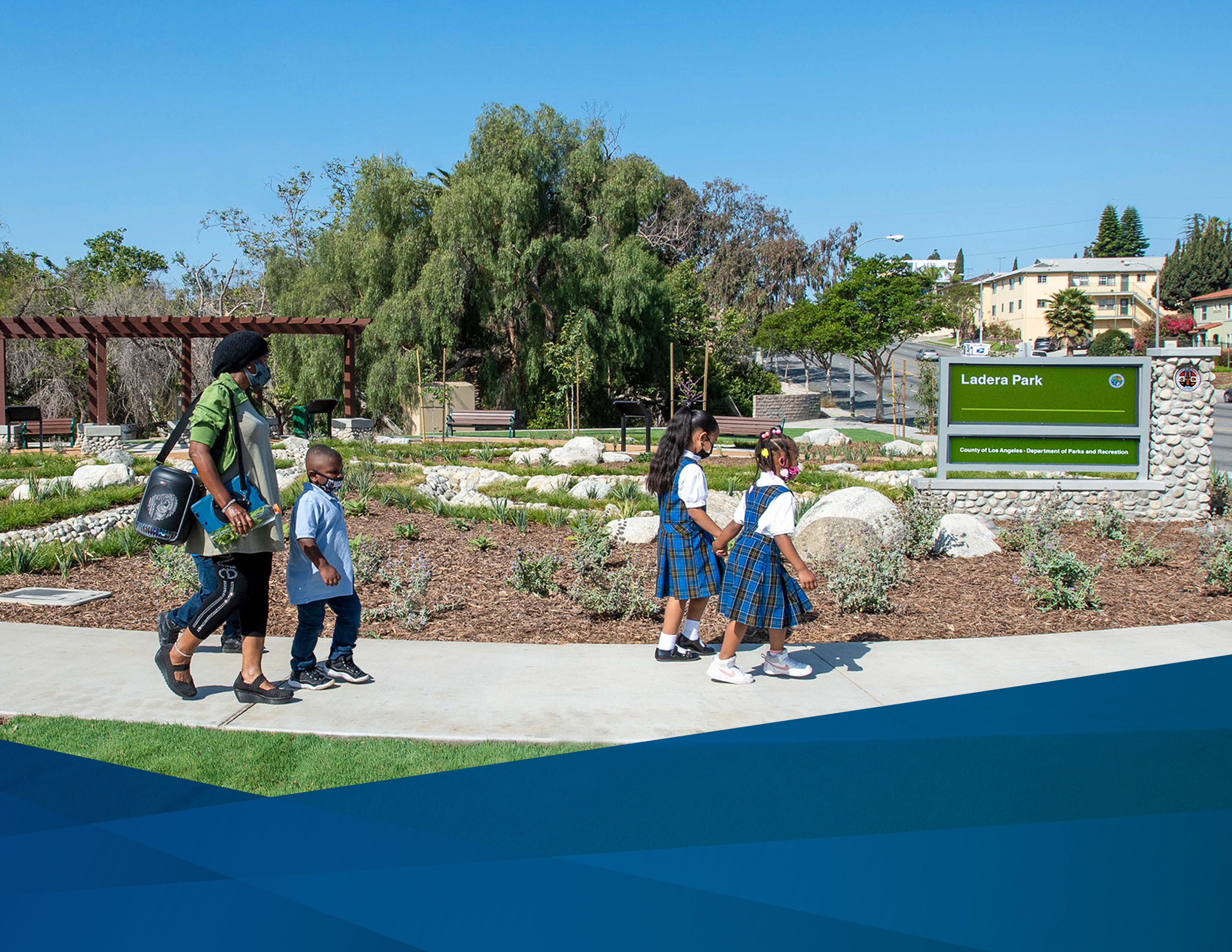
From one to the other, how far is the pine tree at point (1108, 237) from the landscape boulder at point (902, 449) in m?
103

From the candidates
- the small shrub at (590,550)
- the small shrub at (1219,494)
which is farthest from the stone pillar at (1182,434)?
the small shrub at (590,550)

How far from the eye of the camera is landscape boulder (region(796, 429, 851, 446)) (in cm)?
2066

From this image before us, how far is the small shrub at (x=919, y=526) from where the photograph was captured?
28.3 ft

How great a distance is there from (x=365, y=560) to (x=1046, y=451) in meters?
7.43

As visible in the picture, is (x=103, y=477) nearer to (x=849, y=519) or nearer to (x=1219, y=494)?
Result: (x=849, y=519)

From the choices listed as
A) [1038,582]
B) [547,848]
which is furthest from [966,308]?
[547,848]

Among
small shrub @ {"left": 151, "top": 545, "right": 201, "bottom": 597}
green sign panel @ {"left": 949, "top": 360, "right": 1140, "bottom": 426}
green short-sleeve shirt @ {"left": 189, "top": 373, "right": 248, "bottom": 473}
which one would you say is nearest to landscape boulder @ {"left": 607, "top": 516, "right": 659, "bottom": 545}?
small shrub @ {"left": 151, "top": 545, "right": 201, "bottom": 597}

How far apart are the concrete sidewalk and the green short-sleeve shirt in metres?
1.23

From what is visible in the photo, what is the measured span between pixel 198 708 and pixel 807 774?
2.88m

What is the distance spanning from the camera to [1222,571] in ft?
24.9

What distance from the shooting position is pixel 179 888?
320 centimetres

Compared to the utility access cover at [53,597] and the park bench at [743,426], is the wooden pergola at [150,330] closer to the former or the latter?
the park bench at [743,426]

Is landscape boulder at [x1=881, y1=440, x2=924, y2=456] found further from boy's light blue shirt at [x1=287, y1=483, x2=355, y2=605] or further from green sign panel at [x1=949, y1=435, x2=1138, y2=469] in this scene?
boy's light blue shirt at [x1=287, y1=483, x2=355, y2=605]

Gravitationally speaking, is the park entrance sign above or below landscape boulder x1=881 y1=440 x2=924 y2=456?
above
